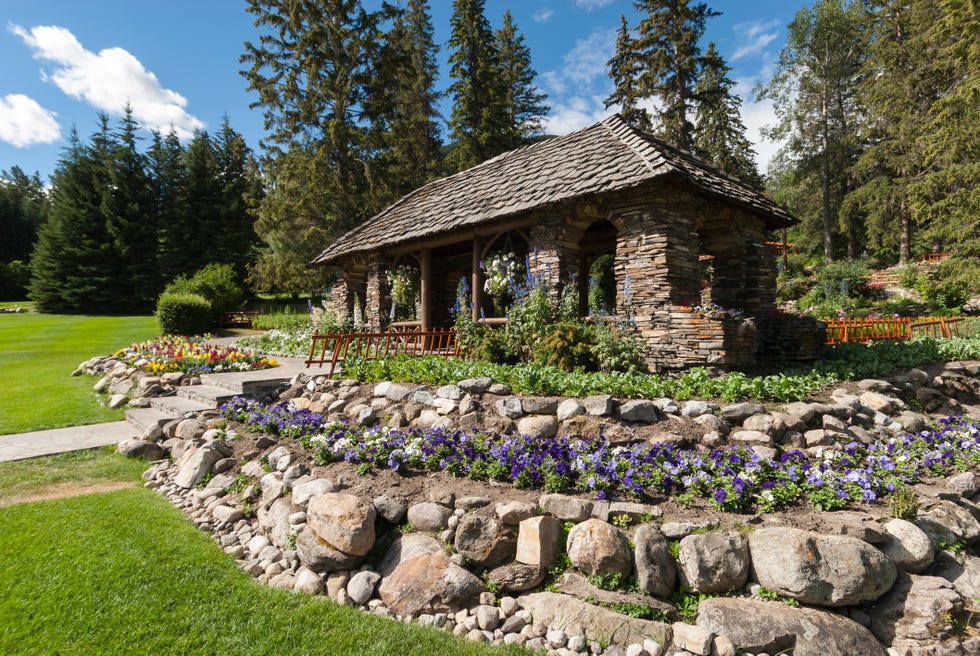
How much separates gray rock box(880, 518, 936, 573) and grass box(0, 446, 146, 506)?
6825 millimetres

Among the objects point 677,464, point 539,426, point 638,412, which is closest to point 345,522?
point 539,426

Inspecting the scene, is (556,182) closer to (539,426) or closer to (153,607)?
(539,426)

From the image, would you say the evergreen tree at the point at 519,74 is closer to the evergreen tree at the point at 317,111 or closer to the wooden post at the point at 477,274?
the evergreen tree at the point at 317,111

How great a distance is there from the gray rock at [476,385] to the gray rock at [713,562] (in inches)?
105

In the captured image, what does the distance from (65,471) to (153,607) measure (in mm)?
3394

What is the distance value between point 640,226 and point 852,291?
675 inches

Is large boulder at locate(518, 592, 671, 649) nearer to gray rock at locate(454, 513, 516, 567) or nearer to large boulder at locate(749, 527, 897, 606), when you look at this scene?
gray rock at locate(454, 513, 516, 567)

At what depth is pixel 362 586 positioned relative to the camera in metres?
3.10

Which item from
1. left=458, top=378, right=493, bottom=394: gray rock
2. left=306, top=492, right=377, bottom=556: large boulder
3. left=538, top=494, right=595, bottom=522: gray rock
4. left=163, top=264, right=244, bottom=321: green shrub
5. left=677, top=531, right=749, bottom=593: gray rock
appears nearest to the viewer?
left=677, top=531, right=749, bottom=593: gray rock

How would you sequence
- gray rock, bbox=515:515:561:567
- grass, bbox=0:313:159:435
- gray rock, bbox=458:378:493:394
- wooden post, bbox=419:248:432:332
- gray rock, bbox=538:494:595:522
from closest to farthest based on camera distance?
gray rock, bbox=515:515:561:567, gray rock, bbox=538:494:595:522, gray rock, bbox=458:378:493:394, grass, bbox=0:313:159:435, wooden post, bbox=419:248:432:332

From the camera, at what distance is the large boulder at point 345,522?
3236mm

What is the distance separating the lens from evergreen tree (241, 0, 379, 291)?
65.5ft

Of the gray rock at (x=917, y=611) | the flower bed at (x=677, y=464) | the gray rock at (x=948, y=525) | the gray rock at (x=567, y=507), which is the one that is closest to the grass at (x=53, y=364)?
the flower bed at (x=677, y=464)

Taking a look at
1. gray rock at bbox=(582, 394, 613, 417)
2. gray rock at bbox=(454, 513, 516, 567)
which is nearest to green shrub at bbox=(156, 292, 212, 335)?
gray rock at bbox=(582, 394, 613, 417)
